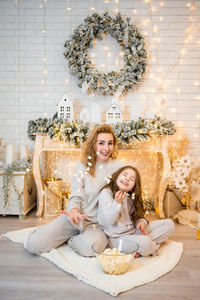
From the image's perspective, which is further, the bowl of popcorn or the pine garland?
the pine garland

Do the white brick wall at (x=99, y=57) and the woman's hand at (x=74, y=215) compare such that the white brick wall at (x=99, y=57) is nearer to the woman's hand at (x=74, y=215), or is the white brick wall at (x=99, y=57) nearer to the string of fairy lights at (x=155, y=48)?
the string of fairy lights at (x=155, y=48)

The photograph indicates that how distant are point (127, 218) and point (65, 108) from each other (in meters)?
1.43

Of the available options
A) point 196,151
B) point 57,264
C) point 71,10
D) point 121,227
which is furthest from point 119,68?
point 57,264

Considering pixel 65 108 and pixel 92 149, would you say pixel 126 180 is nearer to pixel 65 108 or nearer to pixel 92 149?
pixel 92 149

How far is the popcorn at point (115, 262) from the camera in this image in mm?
1644

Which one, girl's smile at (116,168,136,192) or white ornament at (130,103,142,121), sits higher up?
white ornament at (130,103,142,121)

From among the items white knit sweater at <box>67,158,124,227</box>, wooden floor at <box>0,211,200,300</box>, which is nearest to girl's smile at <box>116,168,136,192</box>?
white knit sweater at <box>67,158,124,227</box>

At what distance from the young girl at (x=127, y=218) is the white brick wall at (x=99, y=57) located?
4.75 feet

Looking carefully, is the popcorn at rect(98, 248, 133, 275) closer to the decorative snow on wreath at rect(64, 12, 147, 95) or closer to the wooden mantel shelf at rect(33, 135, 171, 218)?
the wooden mantel shelf at rect(33, 135, 171, 218)

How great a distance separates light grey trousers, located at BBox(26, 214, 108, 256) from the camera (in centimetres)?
192

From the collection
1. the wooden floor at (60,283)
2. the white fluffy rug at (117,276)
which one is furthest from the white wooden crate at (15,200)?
the wooden floor at (60,283)

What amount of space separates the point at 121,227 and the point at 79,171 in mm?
519

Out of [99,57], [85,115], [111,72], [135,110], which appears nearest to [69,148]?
[85,115]

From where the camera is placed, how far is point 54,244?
2.04 metres
